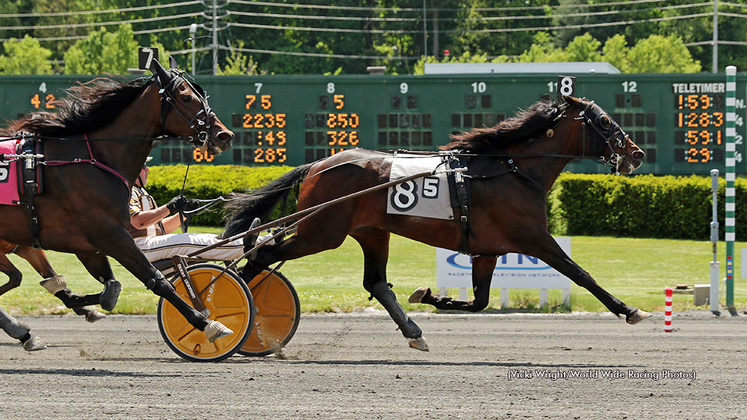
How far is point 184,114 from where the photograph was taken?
21.0 ft

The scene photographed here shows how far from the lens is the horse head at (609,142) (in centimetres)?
692

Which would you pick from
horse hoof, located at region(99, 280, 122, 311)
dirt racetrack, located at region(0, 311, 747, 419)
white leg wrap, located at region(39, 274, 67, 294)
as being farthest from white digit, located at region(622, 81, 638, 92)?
horse hoof, located at region(99, 280, 122, 311)

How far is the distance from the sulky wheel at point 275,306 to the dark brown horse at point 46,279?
4.07 ft

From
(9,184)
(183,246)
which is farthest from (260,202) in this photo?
(9,184)

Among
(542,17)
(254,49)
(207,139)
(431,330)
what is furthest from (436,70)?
(542,17)

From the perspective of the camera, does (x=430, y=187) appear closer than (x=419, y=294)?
Yes

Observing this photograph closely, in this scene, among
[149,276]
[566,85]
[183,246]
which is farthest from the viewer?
[566,85]

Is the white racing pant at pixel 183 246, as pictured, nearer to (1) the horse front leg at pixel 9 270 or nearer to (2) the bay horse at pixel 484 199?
(2) the bay horse at pixel 484 199

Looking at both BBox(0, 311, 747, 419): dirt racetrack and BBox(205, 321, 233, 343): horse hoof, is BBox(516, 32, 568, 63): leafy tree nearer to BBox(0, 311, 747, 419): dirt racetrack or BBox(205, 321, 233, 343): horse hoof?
BBox(0, 311, 747, 419): dirt racetrack

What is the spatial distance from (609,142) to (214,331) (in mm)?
3246

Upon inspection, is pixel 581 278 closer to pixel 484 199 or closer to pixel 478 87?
pixel 484 199

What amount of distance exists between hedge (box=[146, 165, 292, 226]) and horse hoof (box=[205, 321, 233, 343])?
35.9ft

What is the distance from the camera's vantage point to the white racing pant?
24.3ft

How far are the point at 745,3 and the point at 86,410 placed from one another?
2094 inches
